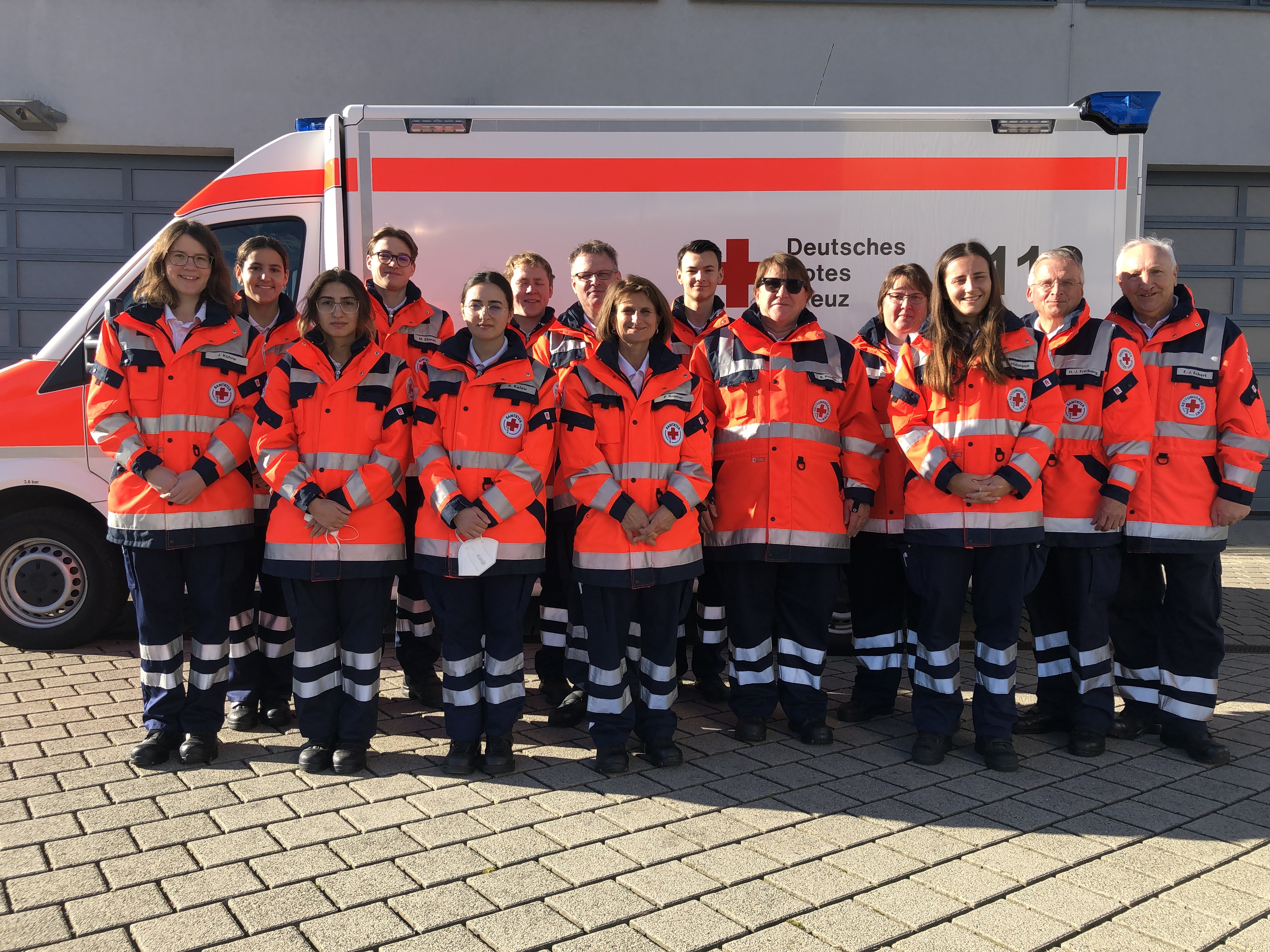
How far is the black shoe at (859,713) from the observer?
173 inches

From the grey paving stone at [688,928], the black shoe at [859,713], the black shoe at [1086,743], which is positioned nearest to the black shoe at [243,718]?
the grey paving stone at [688,928]

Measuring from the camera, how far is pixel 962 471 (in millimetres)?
3756

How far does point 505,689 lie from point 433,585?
0.48 m

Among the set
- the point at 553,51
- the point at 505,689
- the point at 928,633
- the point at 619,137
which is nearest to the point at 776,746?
the point at 928,633

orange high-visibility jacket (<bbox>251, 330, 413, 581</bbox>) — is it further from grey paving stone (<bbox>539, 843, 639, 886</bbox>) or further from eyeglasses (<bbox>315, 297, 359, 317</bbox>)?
grey paving stone (<bbox>539, 843, 639, 886</bbox>)

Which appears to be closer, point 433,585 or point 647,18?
point 433,585

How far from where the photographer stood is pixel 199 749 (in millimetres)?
3752

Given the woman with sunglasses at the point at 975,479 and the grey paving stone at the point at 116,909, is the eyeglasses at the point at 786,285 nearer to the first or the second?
the woman with sunglasses at the point at 975,479

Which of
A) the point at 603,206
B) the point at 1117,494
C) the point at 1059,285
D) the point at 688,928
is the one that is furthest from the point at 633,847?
the point at 603,206

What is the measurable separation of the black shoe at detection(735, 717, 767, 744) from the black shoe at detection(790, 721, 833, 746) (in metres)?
0.15

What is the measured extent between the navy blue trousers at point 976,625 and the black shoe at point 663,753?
98 cm

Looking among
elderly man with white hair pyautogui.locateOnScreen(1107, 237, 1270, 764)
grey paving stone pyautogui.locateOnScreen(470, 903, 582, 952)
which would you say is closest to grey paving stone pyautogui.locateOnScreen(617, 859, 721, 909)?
grey paving stone pyautogui.locateOnScreen(470, 903, 582, 952)

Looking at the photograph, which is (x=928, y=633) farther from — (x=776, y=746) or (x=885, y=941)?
(x=885, y=941)

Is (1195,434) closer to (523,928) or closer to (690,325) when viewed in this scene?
(690,325)
